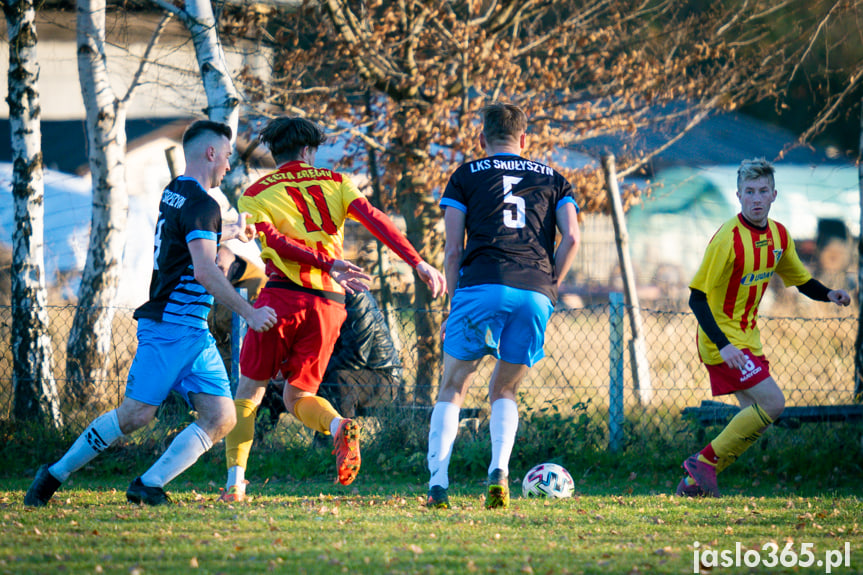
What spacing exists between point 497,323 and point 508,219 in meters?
0.57

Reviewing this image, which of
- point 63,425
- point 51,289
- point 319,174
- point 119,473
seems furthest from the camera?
point 51,289

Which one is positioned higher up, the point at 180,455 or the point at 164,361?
the point at 164,361

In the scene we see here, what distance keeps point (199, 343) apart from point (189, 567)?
1636mm

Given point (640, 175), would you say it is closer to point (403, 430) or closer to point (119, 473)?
point (403, 430)

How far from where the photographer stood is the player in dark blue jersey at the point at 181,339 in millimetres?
4277

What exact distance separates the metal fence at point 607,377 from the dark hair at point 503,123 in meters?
2.11

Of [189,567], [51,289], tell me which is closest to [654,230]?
[51,289]

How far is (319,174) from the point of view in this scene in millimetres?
4930

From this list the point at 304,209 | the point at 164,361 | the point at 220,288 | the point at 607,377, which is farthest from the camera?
the point at 607,377

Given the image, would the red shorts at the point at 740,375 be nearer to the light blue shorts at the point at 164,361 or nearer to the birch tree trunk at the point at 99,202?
the light blue shorts at the point at 164,361

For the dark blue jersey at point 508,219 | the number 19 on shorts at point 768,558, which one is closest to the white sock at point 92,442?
the dark blue jersey at point 508,219

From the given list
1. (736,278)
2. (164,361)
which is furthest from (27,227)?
(736,278)

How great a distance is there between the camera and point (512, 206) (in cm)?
452

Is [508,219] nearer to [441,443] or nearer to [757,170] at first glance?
[441,443]
